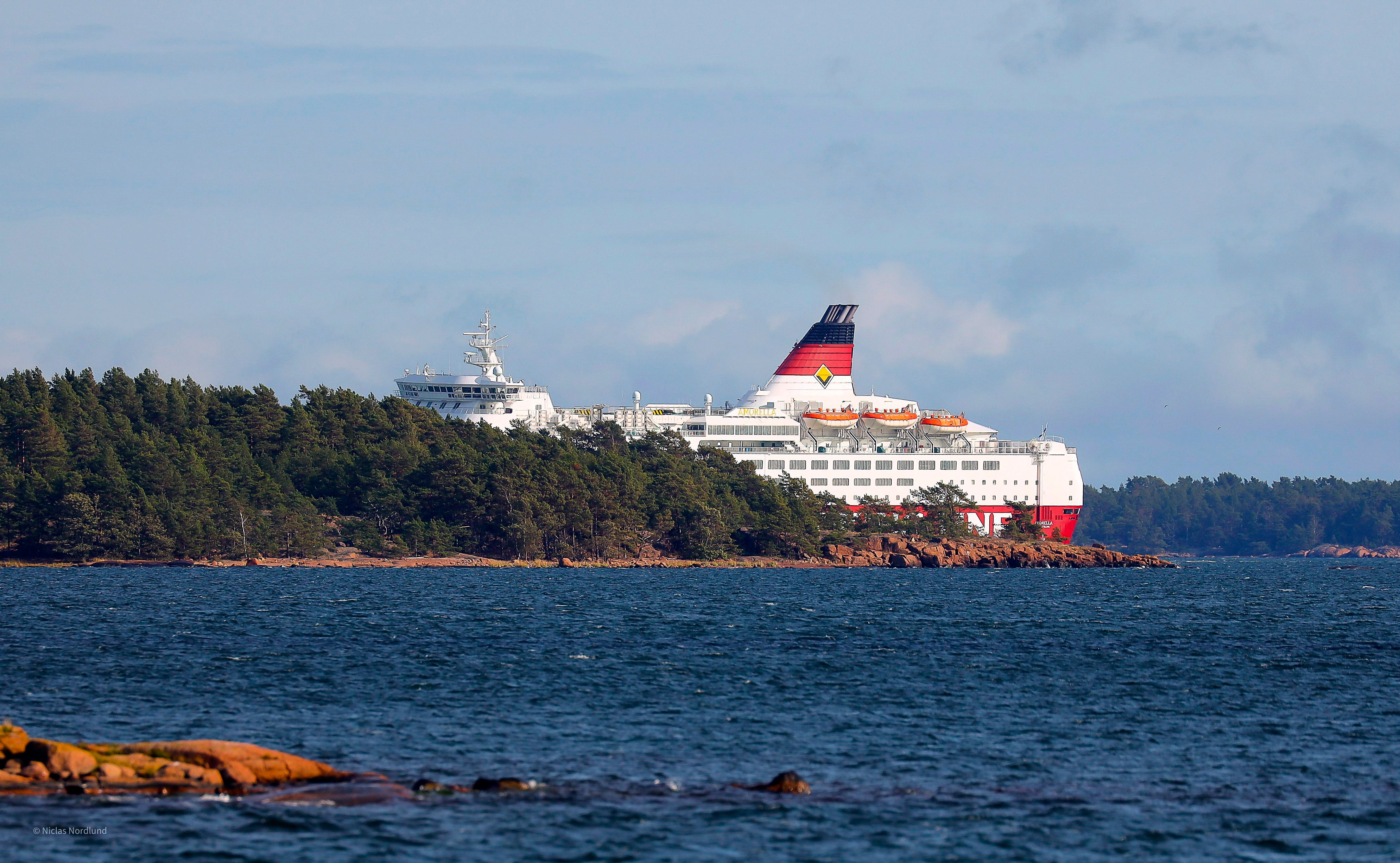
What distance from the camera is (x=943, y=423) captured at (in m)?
124

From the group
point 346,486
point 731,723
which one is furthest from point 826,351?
point 731,723

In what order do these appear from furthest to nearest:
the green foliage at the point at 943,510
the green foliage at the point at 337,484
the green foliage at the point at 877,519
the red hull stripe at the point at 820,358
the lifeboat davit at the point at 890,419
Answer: the red hull stripe at the point at 820,358 → the lifeboat davit at the point at 890,419 → the green foliage at the point at 877,519 → the green foliage at the point at 943,510 → the green foliage at the point at 337,484

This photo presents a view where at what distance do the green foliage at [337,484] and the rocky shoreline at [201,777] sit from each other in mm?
→ 65452

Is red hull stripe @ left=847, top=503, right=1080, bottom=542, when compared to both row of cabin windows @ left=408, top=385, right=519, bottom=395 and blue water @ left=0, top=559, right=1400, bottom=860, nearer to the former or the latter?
row of cabin windows @ left=408, top=385, right=519, bottom=395

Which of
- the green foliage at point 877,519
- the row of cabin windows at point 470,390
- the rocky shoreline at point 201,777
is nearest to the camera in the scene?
the rocky shoreline at point 201,777

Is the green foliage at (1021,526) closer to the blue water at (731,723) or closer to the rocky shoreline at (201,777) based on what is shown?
the blue water at (731,723)

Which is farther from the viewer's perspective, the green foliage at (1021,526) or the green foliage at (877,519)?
the green foliage at (1021,526)

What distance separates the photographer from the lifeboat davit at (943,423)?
12444 cm

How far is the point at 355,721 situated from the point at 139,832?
31.8ft

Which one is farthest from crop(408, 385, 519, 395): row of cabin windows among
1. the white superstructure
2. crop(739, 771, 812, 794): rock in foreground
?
crop(739, 771, 812, 794): rock in foreground

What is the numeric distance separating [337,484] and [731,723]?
2935 inches

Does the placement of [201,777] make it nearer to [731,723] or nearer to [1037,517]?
[731,723]

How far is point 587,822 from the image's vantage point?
22.1 metres

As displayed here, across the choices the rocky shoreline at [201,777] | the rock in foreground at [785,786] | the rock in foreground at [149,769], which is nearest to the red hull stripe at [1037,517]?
the rock in foreground at [785,786]
